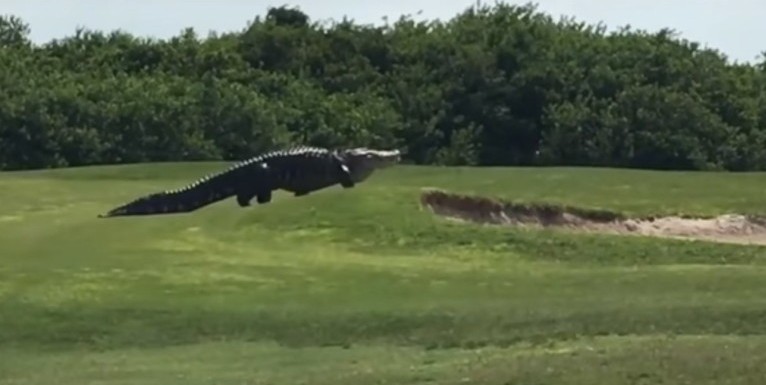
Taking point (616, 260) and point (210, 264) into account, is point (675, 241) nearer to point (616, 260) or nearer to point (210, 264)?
point (616, 260)

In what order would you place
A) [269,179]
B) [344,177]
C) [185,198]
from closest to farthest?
[185,198] < [269,179] < [344,177]

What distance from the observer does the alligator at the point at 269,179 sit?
27750 mm

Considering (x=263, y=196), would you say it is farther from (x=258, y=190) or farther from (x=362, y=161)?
(x=362, y=161)

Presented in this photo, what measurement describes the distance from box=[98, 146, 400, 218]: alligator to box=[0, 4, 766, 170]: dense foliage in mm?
20301

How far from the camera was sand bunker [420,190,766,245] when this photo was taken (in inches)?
1093

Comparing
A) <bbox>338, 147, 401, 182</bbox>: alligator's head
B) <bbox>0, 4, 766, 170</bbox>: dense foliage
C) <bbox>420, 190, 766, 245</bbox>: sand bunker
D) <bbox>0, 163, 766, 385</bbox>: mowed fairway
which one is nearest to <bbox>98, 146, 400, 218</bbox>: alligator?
<bbox>338, 147, 401, 182</bbox>: alligator's head

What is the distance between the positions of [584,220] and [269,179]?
482cm

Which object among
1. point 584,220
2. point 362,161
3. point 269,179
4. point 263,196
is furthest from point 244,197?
point 584,220

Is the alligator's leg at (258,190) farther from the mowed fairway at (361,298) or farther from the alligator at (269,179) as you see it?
the mowed fairway at (361,298)

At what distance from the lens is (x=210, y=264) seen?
827 inches

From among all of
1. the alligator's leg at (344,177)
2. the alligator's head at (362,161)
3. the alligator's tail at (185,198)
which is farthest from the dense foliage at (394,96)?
the alligator's tail at (185,198)

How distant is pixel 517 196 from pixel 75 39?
38237 mm

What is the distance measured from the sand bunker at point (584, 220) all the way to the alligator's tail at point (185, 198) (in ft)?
9.92

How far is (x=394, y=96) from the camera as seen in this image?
57.9 meters
